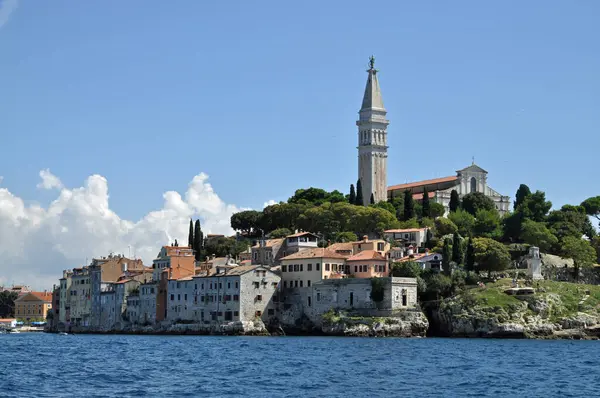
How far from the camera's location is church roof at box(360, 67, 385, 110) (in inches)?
5241

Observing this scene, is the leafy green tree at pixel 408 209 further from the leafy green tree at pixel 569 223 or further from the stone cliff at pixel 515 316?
the stone cliff at pixel 515 316

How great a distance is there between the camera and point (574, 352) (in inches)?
2623

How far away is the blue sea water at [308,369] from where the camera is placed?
1705 inches

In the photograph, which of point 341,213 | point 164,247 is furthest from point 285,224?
point 164,247

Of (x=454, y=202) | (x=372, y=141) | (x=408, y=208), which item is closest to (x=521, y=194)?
(x=454, y=202)

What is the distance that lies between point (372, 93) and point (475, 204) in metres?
21.4

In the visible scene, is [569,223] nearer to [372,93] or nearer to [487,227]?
[487,227]

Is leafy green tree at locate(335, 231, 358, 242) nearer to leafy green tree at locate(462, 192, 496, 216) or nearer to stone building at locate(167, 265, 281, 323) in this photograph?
stone building at locate(167, 265, 281, 323)

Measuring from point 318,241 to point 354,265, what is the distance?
49.5ft

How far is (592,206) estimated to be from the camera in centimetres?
11825

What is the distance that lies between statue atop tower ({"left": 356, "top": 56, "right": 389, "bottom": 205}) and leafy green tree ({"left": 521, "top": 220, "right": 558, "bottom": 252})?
3316 centimetres

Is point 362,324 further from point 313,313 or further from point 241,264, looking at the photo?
point 241,264

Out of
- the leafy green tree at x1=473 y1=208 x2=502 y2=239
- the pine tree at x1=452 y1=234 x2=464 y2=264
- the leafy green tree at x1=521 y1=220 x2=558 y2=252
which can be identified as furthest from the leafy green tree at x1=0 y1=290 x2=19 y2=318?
the pine tree at x1=452 y1=234 x2=464 y2=264

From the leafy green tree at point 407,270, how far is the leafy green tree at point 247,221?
3508 cm
